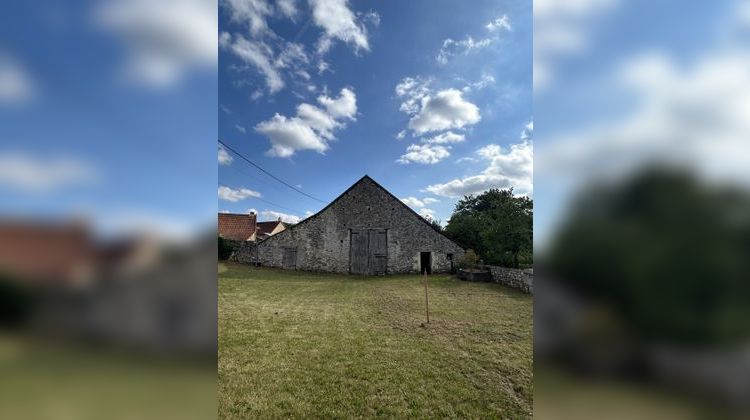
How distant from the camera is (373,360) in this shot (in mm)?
4176

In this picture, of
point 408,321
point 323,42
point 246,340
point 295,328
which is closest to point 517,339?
point 408,321

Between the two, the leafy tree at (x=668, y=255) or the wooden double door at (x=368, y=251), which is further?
the wooden double door at (x=368, y=251)

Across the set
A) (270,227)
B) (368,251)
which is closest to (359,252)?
(368,251)

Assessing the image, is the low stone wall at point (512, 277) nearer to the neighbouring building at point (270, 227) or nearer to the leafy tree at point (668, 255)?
the leafy tree at point (668, 255)

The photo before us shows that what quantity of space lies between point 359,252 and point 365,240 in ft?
2.48

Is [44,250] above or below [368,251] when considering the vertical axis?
above

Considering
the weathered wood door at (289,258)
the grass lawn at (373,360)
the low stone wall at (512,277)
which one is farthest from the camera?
the weathered wood door at (289,258)

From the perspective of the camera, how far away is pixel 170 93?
116 cm

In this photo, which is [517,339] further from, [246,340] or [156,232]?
[156,232]

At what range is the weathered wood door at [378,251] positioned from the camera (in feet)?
54.6

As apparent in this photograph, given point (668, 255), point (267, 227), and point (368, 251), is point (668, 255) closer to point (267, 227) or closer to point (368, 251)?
point (368, 251)

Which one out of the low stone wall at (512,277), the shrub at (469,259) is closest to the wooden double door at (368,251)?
the shrub at (469,259)

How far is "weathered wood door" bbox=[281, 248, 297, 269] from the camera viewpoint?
683 inches

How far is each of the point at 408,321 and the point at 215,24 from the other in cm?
620
